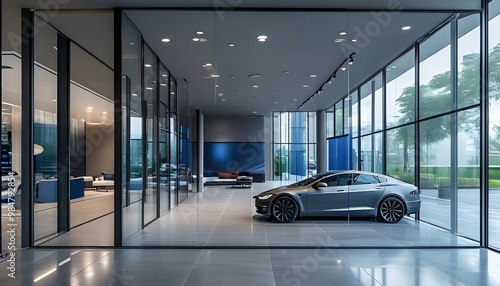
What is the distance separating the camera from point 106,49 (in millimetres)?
7250

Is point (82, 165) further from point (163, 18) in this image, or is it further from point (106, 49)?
point (163, 18)

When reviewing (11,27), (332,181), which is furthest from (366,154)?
(11,27)

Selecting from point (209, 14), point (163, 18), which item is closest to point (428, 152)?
point (209, 14)

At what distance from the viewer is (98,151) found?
1395cm

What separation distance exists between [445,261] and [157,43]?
6.22m

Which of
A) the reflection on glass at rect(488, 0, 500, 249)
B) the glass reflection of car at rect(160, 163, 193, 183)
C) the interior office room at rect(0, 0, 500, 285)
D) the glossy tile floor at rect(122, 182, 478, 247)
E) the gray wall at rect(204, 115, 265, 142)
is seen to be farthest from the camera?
the gray wall at rect(204, 115, 265, 142)

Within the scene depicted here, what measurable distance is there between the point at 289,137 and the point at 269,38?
3499 millimetres

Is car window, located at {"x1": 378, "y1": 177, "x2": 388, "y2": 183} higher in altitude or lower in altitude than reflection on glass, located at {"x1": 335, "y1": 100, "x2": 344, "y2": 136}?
lower

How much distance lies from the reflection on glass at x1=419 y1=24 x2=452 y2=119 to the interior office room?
0.03 metres

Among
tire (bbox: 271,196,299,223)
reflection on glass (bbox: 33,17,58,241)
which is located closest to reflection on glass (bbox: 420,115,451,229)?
tire (bbox: 271,196,299,223)

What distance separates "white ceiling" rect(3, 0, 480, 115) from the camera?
5805mm

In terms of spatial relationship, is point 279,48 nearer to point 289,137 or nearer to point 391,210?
point 289,137

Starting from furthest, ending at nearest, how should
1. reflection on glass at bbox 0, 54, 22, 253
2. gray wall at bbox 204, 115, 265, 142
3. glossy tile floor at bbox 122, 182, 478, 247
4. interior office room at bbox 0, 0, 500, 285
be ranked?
gray wall at bbox 204, 115, 265, 142 → reflection on glass at bbox 0, 54, 22, 253 → glossy tile floor at bbox 122, 182, 478, 247 → interior office room at bbox 0, 0, 500, 285

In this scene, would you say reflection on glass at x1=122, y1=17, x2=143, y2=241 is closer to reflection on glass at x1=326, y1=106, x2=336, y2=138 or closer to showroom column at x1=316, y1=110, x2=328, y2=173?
showroom column at x1=316, y1=110, x2=328, y2=173
